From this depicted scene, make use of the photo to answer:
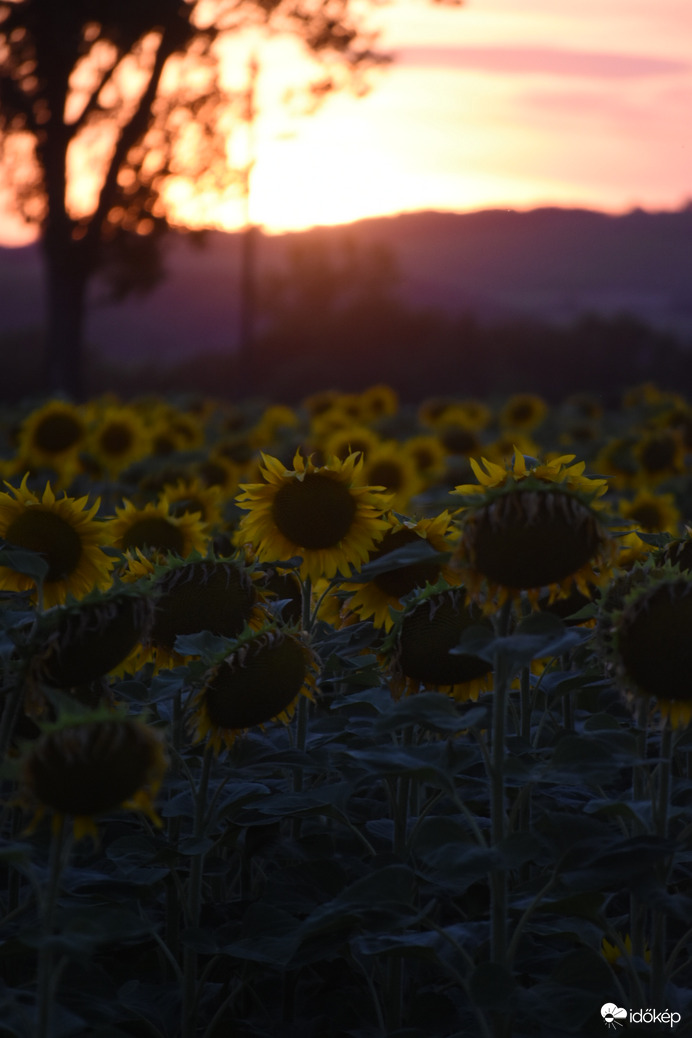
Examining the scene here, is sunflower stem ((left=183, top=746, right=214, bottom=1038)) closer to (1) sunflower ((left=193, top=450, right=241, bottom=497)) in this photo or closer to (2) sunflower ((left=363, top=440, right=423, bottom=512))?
(1) sunflower ((left=193, top=450, right=241, bottom=497))

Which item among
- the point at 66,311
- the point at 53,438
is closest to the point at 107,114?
the point at 66,311

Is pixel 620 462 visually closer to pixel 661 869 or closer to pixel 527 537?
pixel 661 869

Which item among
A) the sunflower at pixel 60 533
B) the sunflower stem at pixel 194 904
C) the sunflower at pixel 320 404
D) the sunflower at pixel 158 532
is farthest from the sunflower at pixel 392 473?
the sunflower stem at pixel 194 904

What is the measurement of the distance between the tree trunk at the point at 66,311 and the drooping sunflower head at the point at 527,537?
1772 cm

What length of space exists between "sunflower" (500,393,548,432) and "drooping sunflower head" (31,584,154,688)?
423 inches

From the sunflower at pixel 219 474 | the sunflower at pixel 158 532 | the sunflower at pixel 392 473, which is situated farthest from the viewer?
the sunflower at pixel 392 473

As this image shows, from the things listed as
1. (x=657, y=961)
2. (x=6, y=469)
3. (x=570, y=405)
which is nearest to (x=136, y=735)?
(x=657, y=961)

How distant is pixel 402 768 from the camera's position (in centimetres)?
201

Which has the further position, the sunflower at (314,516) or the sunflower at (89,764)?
the sunflower at (314,516)

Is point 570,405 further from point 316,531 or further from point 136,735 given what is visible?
point 136,735

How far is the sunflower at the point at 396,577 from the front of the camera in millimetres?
2992

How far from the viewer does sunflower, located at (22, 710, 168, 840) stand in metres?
1.67

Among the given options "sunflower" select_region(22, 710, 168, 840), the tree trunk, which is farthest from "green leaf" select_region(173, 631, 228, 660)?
the tree trunk

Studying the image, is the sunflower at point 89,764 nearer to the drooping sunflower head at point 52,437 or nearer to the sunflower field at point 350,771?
the sunflower field at point 350,771
